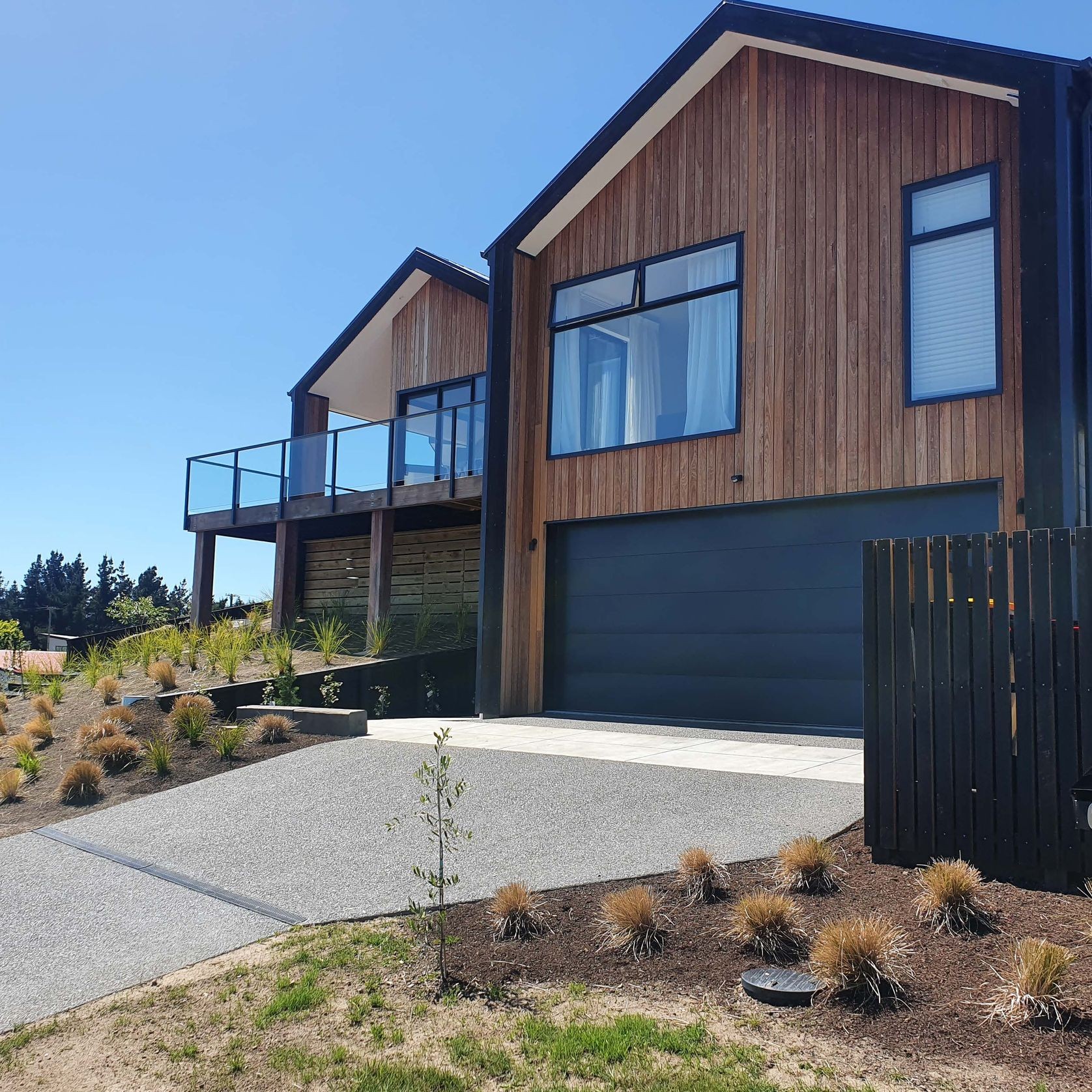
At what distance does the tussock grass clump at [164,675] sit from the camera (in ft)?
38.8

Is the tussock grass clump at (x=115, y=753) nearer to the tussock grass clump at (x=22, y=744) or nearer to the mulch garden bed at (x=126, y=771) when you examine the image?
the mulch garden bed at (x=126, y=771)

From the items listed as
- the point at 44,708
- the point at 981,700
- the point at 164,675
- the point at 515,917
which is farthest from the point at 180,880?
the point at 44,708

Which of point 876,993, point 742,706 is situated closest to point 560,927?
point 876,993

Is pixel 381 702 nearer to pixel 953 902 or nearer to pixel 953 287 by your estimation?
pixel 953 287

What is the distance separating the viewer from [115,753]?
880cm

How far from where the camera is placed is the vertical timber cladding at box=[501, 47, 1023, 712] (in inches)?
360

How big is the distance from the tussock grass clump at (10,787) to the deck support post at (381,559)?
695cm

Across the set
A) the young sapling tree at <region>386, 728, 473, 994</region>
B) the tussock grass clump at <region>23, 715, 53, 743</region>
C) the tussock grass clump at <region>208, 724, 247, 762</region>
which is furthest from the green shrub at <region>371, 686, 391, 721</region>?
the young sapling tree at <region>386, 728, 473, 994</region>

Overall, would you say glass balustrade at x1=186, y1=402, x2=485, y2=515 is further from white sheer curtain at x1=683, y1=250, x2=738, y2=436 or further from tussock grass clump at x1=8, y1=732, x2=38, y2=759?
tussock grass clump at x1=8, y1=732, x2=38, y2=759

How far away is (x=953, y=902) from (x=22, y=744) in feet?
30.1

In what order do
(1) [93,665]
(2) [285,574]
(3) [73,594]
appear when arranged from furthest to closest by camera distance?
1. (3) [73,594]
2. (2) [285,574]
3. (1) [93,665]

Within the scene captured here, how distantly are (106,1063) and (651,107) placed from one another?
35.7 ft

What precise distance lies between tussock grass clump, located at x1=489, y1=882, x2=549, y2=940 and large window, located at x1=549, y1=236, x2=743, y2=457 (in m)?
7.20

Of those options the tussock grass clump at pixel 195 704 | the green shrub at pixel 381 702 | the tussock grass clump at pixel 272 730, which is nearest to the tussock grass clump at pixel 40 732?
the tussock grass clump at pixel 195 704
